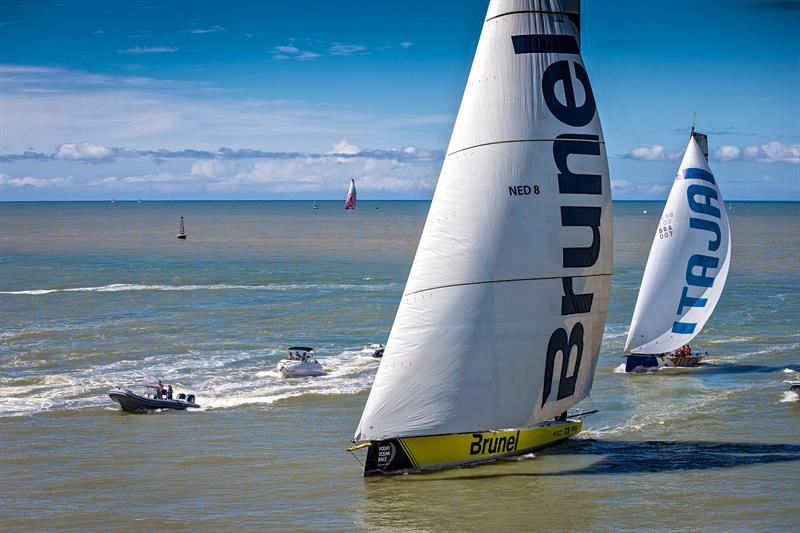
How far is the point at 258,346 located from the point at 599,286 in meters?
29.9

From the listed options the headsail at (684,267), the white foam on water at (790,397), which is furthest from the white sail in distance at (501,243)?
the headsail at (684,267)

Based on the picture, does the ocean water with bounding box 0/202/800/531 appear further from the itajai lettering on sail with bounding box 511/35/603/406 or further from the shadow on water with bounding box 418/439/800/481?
the itajai lettering on sail with bounding box 511/35/603/406

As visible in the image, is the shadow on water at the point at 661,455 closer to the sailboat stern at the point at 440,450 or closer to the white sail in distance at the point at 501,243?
the sailboat stern at the point at 440,450

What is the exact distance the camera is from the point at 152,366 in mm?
53062

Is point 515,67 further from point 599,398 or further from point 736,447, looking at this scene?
point 599,398

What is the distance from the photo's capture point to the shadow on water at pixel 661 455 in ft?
111

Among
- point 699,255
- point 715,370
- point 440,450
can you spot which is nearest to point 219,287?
point 699,255

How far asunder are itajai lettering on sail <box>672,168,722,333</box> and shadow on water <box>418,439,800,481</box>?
52.9 ft

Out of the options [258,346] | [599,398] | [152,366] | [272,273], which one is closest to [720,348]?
[599,398]

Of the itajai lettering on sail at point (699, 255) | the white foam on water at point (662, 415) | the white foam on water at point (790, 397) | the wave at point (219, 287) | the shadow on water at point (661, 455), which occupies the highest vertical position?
the itajai lettering on sail at point (699, 255)

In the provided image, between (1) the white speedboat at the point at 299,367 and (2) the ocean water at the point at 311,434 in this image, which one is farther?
(1) the white speedboat at the point at 299,367

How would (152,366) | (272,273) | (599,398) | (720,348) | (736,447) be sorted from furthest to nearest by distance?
Result: 1. (272,273)
2. (720,348)
3. (152,366)
4. (599,398)
5. (736,447)

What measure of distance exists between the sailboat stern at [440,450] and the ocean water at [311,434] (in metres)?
0.43

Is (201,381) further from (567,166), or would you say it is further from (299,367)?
(567,166)
